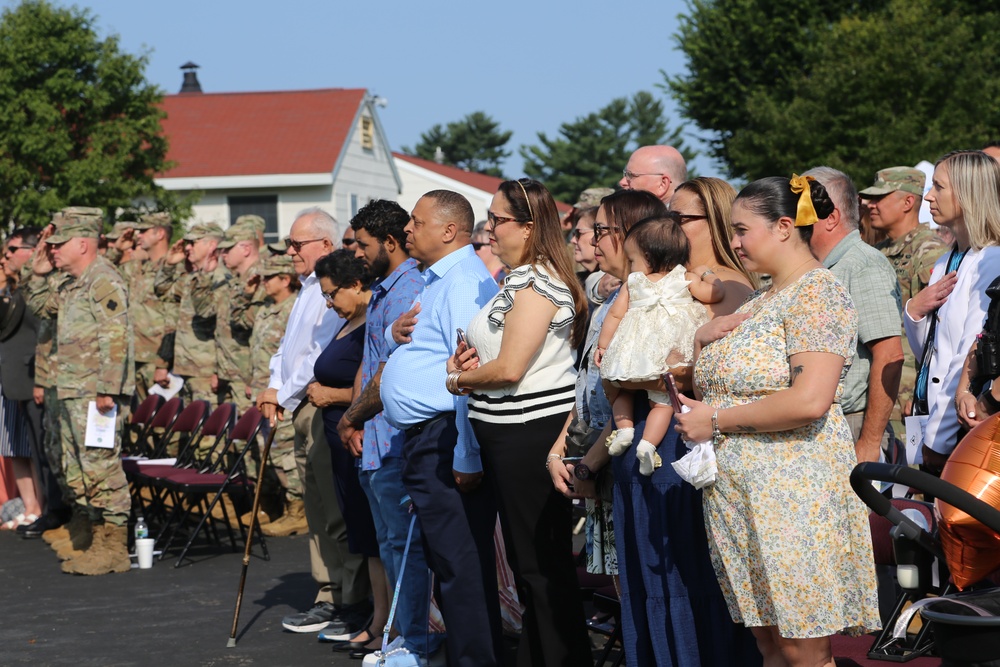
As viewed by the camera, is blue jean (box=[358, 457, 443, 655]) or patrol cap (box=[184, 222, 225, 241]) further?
patrol cap (box=[184, 222, 225, 241])

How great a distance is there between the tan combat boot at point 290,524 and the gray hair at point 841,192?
5.99 m

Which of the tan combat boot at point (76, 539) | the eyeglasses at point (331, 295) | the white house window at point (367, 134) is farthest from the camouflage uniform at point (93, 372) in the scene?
the white house window at point (367, 134)

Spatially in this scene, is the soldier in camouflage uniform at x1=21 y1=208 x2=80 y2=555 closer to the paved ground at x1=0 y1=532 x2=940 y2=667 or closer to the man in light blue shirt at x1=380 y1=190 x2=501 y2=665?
the paved ground at x1=0 y1=532 x2=940 y2=667

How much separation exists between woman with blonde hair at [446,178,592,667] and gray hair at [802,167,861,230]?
3.56 feet

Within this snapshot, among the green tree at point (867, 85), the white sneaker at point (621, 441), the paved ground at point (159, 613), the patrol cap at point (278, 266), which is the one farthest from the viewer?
the green tree at point (867, 85)

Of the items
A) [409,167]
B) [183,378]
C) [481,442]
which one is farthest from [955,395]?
[409,167]

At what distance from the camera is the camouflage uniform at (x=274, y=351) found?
388 inches

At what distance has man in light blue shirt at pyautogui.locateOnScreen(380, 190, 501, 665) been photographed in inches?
215

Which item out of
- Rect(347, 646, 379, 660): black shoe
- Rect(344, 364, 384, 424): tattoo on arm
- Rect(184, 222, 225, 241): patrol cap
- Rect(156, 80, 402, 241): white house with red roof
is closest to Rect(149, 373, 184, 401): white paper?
Rect(184, 222, 225, 241): patrol cap

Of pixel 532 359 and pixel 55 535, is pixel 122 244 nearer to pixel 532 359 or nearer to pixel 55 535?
pixel 55 535

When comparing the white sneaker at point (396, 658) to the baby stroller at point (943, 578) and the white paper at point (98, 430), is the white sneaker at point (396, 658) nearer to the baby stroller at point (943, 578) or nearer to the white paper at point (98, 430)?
the baby stroller at point (943, 578)

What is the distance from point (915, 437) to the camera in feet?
16.5

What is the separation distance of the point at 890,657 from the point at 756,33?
92.8ft

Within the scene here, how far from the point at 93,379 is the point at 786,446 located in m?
6.29
